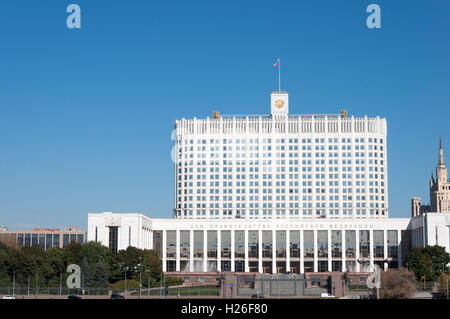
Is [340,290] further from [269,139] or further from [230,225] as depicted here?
[269,139]

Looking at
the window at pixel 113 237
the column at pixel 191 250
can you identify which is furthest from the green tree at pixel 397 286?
the column at pixel 191 250

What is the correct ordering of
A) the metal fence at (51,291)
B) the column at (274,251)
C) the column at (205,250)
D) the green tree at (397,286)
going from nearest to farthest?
1. the green tree at (397,286)
2. the metal fence at (51,291)
3. the column at (274,251)
4. the column at (205,250)

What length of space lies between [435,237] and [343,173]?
4870 centimetres

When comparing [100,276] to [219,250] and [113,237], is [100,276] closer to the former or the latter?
[113,237]

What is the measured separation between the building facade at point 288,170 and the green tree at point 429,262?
5496 cm

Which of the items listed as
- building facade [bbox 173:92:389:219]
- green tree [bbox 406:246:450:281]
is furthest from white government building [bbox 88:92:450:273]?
green tree [bbox 406:246:450:281]

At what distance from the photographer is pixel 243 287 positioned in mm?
120125

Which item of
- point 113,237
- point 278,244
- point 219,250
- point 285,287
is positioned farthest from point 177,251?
point 285,287

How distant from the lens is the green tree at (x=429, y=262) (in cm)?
13114

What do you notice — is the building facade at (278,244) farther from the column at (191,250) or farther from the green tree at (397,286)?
the green tree at (397,286)

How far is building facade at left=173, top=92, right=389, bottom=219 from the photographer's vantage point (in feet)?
640

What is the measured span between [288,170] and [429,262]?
6986 cm

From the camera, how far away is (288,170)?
196750 mm
